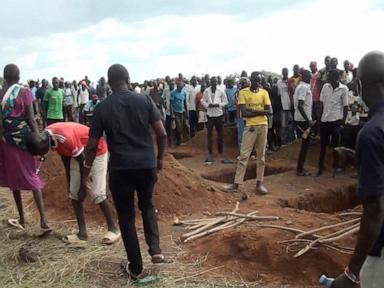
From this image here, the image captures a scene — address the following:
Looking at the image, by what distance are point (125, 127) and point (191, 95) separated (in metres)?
10.7

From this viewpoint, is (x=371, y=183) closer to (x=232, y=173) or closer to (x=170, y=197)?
(x=170, y=197)

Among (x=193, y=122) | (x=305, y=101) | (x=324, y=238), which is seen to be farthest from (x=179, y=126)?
(x=324, y=238)

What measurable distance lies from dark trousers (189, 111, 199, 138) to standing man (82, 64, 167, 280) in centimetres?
1088

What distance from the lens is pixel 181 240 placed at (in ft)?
20.1

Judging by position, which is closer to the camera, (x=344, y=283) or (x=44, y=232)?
(x=344, y=283)

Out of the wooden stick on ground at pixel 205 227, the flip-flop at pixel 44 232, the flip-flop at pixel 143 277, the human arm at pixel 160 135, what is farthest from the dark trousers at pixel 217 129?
the flip-flop at pixel 143 277

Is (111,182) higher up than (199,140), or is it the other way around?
(111,182)

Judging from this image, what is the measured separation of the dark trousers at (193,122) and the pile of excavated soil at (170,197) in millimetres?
6818

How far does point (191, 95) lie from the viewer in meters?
15.2

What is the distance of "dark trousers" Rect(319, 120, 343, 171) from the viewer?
31.6ft

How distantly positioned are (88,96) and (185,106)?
177 inches

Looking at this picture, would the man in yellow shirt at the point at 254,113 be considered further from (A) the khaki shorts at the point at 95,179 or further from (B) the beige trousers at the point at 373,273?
(B) the beige trousers at the point at 373,273

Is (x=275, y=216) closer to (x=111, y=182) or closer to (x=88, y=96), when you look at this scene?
(x=111, y=182)

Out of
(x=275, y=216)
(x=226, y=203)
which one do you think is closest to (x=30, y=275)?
(x=275, y=216)
